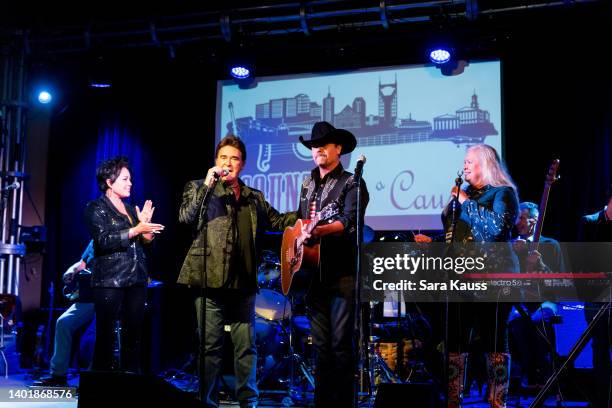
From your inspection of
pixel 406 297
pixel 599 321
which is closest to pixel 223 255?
pixel 406 297

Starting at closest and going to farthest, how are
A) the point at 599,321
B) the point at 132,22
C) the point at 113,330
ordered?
the point at 599,321 → the point at 113,330 → the point at 132,22

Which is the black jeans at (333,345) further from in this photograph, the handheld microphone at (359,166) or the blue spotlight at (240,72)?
the blue spotlight at (240,72)

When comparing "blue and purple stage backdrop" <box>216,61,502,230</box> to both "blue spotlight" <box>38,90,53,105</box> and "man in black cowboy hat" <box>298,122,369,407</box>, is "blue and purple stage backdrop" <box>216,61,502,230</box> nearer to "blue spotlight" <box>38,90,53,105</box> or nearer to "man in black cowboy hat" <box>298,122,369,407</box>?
"blue spotlight" <box>38,90,53,105</box>

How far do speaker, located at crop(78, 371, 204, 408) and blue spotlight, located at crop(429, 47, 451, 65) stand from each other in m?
6.17

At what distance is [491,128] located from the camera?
27.4 ft

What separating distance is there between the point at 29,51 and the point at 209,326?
6491mm

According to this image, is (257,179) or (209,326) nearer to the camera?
(209,326)

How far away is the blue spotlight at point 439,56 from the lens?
8.36 metres

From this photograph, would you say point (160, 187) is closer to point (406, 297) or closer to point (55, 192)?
point (55, 192)

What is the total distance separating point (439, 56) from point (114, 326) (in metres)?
5.10

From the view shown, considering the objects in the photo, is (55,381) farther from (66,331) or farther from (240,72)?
(240,72)

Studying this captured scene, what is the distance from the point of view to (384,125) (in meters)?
8.88

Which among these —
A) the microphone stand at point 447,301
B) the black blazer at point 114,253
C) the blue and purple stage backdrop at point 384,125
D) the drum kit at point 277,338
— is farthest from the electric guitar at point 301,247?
the blue and purple stage backdrop at point 384,125

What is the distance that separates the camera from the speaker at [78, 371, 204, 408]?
3219 mm
